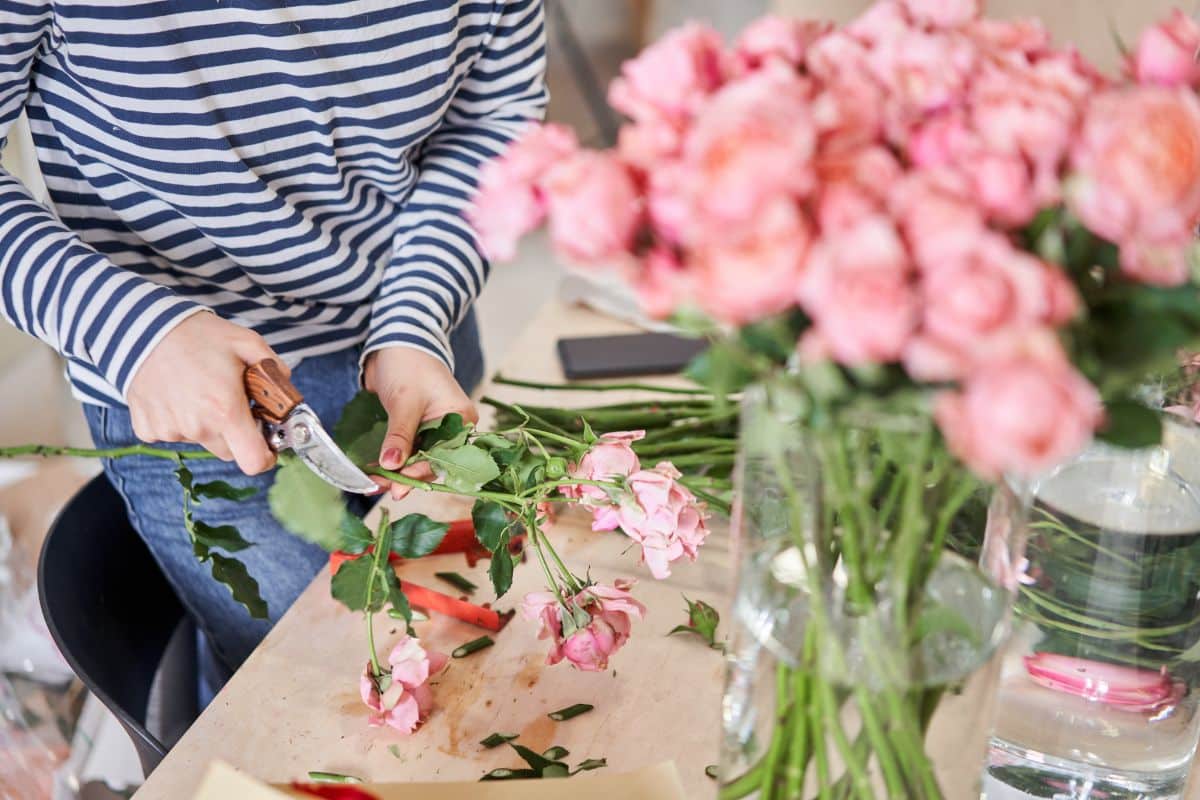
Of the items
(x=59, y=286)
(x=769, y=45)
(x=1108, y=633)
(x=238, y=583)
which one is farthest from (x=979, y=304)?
(x=59, y=286)

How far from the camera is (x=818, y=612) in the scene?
454mm

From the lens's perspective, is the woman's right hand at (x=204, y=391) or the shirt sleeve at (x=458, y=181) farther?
the shirt sleeve at (x=458, y=181)

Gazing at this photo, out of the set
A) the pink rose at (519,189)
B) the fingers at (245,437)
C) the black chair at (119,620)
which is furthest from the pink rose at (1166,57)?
the black chair at (119,620)

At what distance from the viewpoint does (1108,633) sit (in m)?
0.59

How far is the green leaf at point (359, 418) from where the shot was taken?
0.81 metres

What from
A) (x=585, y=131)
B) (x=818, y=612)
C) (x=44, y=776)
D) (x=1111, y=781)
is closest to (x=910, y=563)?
(x=818, y=612)

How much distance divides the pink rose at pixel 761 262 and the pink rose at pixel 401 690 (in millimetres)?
410

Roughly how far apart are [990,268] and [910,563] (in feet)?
0.49

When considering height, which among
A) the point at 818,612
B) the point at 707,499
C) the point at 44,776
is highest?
the point at 818,612

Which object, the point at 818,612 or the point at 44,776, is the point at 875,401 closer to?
the point at 818,612

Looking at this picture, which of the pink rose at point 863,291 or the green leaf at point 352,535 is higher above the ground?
the pink rose at point 863,291

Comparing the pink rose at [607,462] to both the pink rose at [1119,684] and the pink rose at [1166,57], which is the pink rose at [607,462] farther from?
the pink rose at [1166,57]

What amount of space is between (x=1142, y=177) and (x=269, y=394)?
1.77ft

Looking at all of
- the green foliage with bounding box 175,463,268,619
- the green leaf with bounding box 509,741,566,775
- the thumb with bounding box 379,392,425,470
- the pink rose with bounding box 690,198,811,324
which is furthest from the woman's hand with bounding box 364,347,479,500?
the pink rose with bounding box 690,198,811,324
